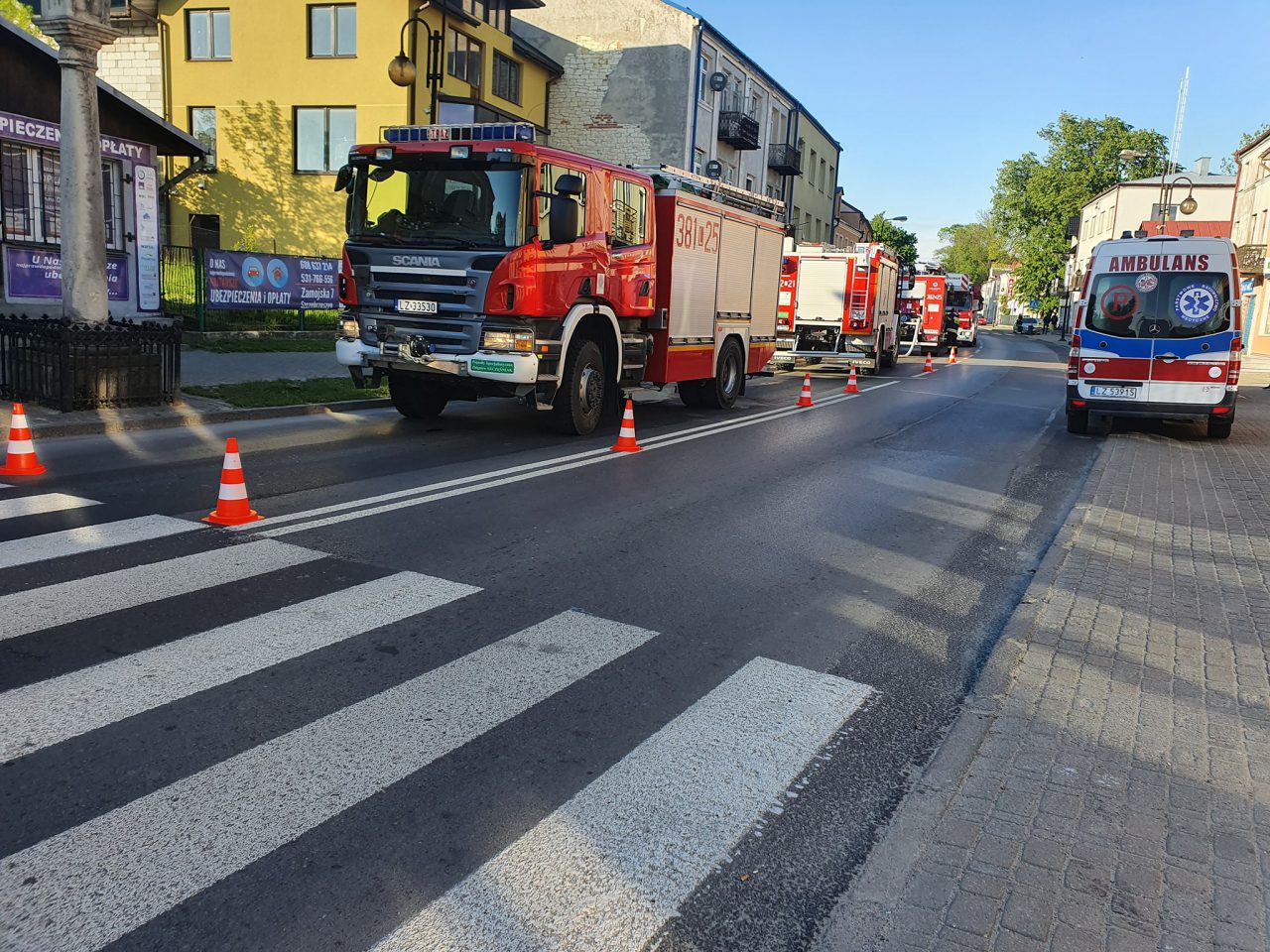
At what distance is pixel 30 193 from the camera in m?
16.9

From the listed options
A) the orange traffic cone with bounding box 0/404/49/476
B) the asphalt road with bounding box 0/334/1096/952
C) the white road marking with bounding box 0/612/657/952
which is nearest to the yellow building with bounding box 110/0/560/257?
the orange traffic cone with bounding box 0/404/49/476

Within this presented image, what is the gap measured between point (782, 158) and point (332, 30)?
24.0 metres

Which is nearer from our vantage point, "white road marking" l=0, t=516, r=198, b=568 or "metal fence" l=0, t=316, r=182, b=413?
"white road marking" l=0, t=516, r=198, b=568

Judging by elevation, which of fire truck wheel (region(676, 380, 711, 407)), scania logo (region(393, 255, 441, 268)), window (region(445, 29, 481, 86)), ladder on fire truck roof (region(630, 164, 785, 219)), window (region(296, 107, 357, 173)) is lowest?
fire truck wheel (region(676, 380, 711, 407))

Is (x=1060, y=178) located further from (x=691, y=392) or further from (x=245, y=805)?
(x=245, y=805)

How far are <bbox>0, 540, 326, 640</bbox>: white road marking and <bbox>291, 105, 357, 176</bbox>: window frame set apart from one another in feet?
84.4

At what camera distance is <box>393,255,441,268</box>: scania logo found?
10391 millimetres

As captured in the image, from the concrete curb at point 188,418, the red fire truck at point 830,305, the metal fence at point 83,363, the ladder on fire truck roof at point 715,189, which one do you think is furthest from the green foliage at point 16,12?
the concrete curb at point 188,418

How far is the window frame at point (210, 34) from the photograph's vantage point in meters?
29.5

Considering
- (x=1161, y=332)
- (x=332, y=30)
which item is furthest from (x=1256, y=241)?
(x=332, y=30)

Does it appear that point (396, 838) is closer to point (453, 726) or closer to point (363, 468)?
point (453, 726)

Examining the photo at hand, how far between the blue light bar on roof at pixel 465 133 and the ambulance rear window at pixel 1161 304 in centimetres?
841

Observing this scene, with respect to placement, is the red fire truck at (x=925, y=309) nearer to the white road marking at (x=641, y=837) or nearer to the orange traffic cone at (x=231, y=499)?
the orange traffic cone at (x=231, y=499)

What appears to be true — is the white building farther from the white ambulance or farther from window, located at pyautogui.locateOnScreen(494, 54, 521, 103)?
the white ambulance
